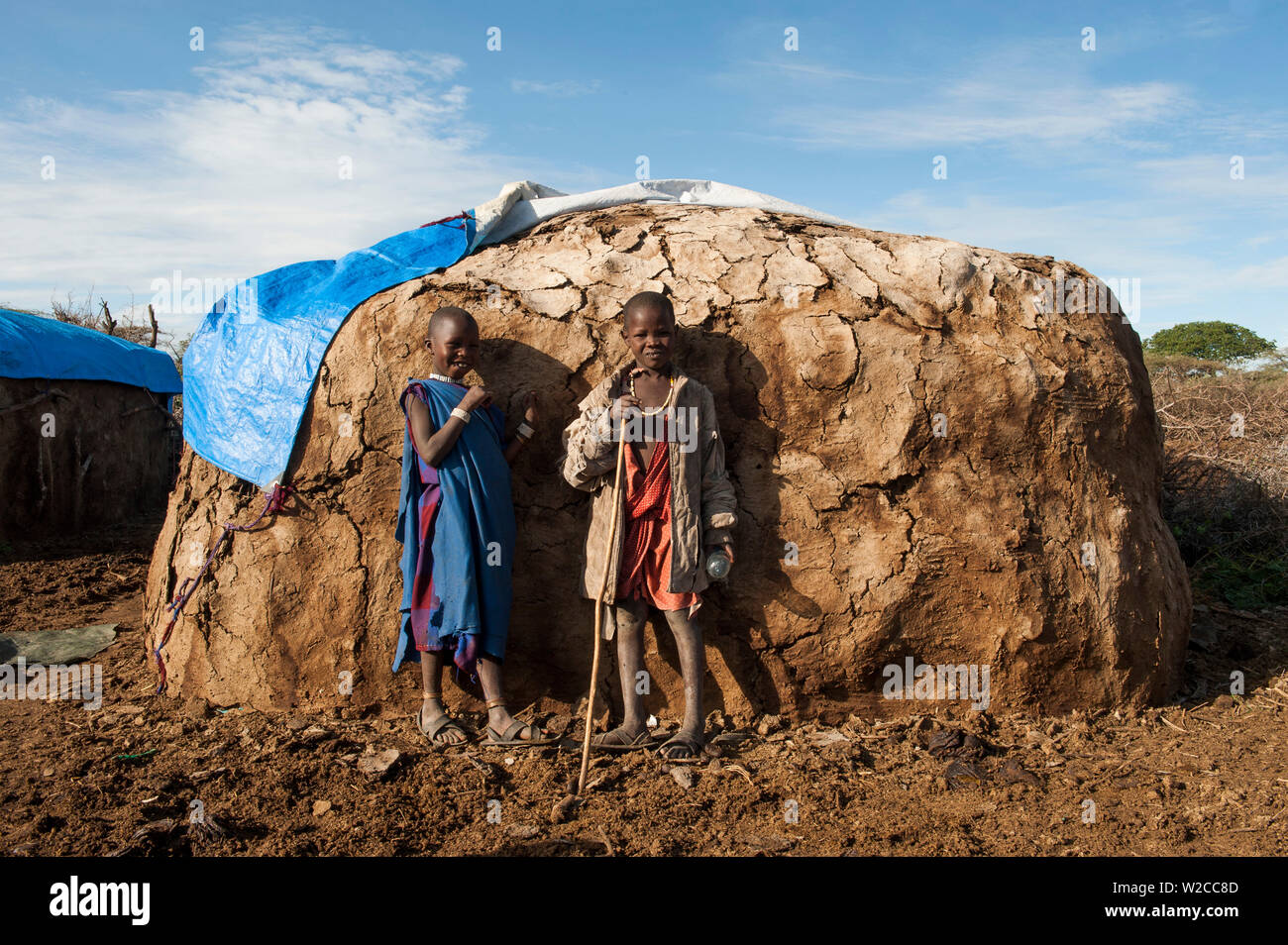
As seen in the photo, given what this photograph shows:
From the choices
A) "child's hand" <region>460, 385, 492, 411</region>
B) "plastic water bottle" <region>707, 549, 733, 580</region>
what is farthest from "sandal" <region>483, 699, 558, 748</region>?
"child's hand" <region>460, 385, 492, 411</region>

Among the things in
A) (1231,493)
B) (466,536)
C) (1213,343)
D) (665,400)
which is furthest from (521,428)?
(1213,343)

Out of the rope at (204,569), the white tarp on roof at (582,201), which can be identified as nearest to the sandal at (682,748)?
the rope at (204,569)

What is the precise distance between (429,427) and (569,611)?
0.91 meters

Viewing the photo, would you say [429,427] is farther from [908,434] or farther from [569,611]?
[908,434]

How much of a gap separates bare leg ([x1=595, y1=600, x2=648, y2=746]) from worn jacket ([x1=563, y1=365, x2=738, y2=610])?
0.37ft

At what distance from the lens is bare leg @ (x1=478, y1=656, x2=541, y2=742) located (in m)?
3.29

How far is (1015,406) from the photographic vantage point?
3.50 meters

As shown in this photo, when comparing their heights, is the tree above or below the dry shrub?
above

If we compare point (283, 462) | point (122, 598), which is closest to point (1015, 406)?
point (283, 462)

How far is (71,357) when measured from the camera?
26.7ft

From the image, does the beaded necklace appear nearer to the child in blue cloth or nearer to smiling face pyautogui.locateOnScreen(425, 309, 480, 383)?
the child in blue cloth

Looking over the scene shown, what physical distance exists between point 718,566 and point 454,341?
4.17ft

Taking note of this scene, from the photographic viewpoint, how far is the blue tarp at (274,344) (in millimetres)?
3672

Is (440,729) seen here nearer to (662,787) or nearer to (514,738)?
(514,738)
